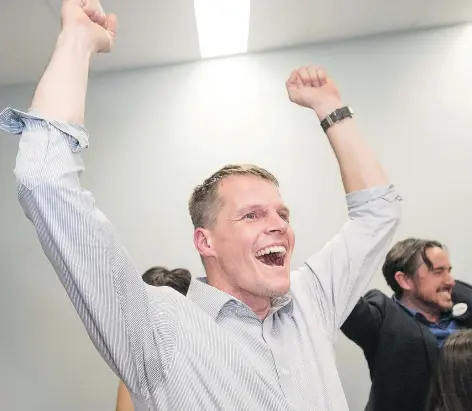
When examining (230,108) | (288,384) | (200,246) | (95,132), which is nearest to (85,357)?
(95,132)

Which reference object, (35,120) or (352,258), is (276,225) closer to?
(352,258)

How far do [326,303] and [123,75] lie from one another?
2.15 meters

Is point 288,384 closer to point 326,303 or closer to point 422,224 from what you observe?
point 326,303

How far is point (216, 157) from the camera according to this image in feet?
9.30

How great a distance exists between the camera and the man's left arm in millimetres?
1231

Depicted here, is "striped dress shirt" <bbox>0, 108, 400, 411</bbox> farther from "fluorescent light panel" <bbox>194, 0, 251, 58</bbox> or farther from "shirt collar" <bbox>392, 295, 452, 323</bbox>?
"fluorescent light panel" <bbox>194, 0, 251, 58</bbox>

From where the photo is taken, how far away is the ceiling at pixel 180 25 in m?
2.46

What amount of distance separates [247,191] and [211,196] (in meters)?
0.09

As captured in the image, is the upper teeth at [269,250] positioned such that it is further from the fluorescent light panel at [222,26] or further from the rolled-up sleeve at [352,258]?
the fluorescent light panel at [222,26]

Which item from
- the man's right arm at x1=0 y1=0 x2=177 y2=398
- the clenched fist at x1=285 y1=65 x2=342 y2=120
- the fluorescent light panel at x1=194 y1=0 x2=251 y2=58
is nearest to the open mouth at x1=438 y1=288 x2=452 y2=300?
the clenched fist at x1=285 y1=65 x2=342 y2=120

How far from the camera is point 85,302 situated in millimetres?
801

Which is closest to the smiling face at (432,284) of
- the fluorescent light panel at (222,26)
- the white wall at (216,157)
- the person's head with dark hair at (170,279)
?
the white wall at (216,157)

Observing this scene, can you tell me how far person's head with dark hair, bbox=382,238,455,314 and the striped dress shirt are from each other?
1.05 metres

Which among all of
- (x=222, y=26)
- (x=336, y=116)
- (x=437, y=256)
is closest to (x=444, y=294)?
(x=437, y=256)
